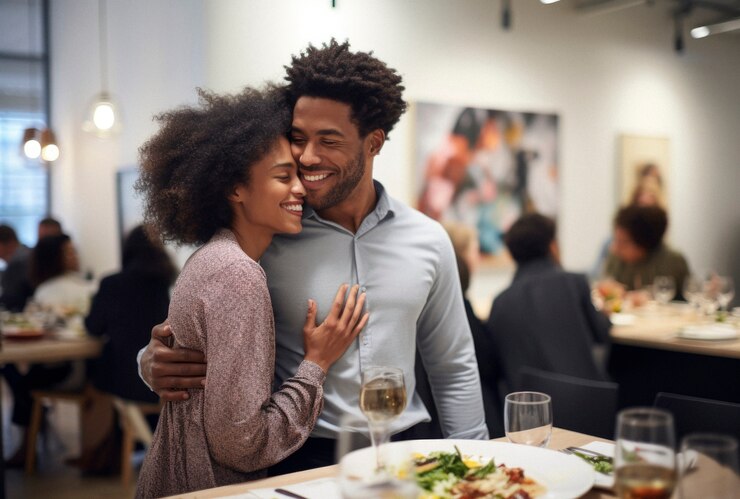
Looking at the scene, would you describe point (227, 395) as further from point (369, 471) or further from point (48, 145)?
point (48, 145)

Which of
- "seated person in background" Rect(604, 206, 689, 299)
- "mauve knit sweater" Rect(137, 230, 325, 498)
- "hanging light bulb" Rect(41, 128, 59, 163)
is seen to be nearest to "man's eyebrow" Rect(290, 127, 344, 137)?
"mauve knit sweater" Rect(137, 230, 325, 498)

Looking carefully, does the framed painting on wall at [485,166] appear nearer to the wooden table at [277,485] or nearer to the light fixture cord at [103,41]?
the light fixture cord at [103,41]

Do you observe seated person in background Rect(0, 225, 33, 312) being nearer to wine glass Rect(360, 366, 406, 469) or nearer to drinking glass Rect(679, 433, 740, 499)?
wine glass Rect(360, 366, 406, 469)

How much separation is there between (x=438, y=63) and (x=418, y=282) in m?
3.60

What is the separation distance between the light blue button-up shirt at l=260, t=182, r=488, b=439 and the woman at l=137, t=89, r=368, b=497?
0.07 meters

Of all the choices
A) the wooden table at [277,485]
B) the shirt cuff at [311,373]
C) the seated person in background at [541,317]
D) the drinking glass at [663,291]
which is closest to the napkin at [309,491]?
the wooden table at [277,485]

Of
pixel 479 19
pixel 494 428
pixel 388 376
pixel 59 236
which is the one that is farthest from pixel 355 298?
pixel 479 19

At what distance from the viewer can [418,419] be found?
2.01 metres

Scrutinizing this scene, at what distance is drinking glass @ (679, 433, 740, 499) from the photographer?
3.48 ft

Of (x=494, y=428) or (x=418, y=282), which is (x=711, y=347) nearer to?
(x=494, y=428)

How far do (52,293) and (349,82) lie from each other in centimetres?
363

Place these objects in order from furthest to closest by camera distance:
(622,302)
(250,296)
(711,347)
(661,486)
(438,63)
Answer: (438,63), (622,302), (711,347), (250,296), (661,486)

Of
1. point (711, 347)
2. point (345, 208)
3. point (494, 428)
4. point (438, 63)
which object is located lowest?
point (494, 428)

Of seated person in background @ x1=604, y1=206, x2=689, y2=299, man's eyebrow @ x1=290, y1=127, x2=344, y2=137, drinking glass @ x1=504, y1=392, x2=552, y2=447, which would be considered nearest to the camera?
drinking glass @ x1=504, y1=392, x2=552, y2=447
